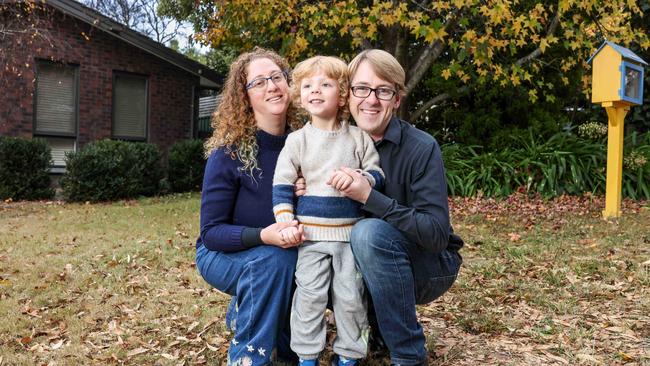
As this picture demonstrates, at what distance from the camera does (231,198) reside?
279cm

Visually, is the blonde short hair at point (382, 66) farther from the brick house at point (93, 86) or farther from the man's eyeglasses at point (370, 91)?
the brick house at point (93, 86)

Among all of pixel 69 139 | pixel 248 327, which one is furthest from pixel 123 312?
pixel 69 139

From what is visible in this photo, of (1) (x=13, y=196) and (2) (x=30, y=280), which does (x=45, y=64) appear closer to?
(1) (x=13, y=196)

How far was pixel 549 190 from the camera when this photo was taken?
886 cm

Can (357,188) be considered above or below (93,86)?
below

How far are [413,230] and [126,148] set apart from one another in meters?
10.1

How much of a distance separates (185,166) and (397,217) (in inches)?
431

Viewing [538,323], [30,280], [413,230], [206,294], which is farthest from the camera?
[30,280]

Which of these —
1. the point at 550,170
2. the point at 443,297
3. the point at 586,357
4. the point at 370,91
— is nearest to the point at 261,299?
the point at 370,91

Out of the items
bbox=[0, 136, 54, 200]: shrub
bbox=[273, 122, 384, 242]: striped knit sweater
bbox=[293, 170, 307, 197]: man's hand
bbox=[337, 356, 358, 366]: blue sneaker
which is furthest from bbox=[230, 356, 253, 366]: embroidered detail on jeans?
bbox=[0, 136, 54, 200]: shrub

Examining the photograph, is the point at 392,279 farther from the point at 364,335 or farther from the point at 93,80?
the point at 93,80

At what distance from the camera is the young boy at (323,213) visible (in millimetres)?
2502

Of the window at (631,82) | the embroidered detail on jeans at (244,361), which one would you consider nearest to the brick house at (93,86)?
the window at (631,82)

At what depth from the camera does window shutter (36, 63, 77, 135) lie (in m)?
12.6
